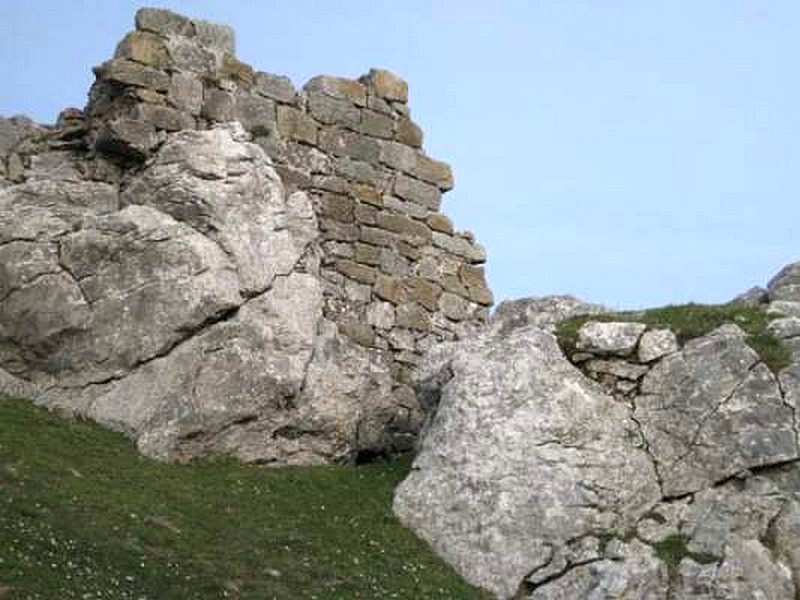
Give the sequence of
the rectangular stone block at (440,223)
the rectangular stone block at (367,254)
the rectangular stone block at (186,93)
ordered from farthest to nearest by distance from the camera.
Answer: the rectangular stone block at (440,223)
the rectangular stone block at (367,254)
the rectangular stone block at (186,93)

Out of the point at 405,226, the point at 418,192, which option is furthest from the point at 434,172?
the point at 405,226

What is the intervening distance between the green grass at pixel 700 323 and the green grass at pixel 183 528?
3.76 m

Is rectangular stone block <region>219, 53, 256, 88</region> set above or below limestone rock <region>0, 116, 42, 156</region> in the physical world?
above

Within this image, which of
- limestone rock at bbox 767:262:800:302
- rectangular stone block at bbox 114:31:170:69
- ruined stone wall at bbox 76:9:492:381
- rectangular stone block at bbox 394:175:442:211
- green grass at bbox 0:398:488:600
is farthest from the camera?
rectangular stone block at bbox 394:175:442:211

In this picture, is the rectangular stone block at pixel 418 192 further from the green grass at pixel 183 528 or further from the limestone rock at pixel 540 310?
the green grass at pixel 183 528

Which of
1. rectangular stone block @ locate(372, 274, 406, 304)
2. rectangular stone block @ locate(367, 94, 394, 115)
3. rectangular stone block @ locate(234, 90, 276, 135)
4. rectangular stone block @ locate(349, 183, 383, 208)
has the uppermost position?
rectangular stone block @ locate(367, 94, 394, 115)

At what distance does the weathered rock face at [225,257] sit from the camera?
65.9 feet

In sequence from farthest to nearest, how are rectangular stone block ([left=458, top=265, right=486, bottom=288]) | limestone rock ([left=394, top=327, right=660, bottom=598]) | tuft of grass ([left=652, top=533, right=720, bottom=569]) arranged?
rectangular stone block ([left=458, top=265, right=486, bottom=288])
limestone rock ([left=394, top=327, right=660, bottom=598])
tuft of grass ([left=652, top=533, right=720, bottom=569])

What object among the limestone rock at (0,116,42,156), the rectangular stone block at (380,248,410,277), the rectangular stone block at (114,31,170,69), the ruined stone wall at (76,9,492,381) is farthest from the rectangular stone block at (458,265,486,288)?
the limestone rock at (0,116,42,156)

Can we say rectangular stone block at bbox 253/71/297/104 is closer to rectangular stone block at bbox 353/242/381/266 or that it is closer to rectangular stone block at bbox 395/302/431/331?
rectangular stone block at bbox 353/242/381/266

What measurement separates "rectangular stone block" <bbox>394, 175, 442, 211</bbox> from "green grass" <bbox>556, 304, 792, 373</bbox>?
599cm

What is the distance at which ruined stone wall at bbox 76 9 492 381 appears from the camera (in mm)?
22297

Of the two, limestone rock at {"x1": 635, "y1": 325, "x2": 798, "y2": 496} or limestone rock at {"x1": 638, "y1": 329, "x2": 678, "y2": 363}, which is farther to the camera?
limestone rock at {"x1": 638, "y1": 329, "x2": 678, "y2": 363}

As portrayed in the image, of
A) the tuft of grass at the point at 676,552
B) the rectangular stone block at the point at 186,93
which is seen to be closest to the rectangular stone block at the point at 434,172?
the rectangular stone block at the point at 186,93
